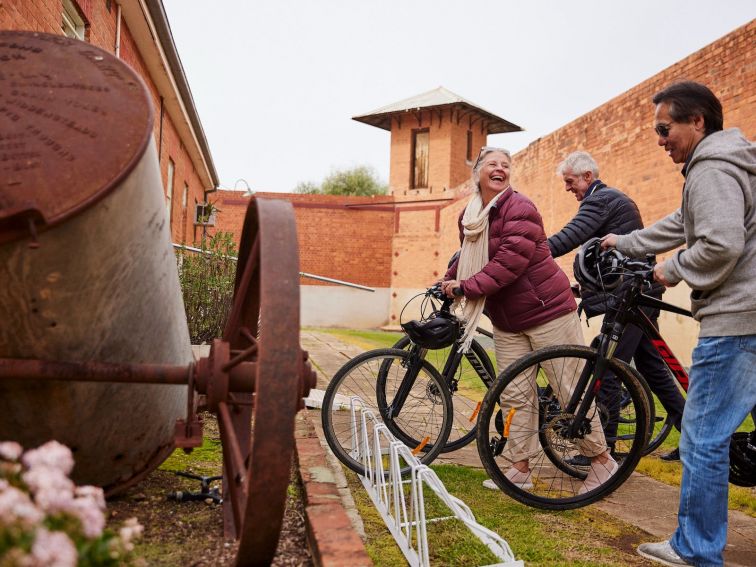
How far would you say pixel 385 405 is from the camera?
3541 mm

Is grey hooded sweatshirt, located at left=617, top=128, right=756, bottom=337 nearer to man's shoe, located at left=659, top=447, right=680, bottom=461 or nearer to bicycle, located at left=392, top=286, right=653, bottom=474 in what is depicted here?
bicycle, located at left=392, top=286, right=653, bottom=474

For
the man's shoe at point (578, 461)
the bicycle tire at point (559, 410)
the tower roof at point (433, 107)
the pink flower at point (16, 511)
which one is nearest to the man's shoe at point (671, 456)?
the bicycle tire at point (559, 410)

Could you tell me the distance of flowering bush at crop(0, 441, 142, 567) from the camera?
0.88 meters

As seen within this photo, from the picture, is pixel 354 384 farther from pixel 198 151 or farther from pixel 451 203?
pixel 451 203

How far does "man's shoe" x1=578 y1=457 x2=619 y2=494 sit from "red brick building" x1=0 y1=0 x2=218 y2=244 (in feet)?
7.56

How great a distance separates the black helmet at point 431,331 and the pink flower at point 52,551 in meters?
2.50

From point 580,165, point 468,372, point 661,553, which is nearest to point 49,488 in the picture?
point 661,553

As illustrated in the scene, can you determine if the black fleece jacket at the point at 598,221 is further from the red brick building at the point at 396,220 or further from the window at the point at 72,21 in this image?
the red brick building at the point at 396,220

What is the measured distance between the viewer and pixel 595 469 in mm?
3074

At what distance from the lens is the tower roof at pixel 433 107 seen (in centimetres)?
2369

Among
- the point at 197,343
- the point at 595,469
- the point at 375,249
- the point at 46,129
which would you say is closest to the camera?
the point at 46,129

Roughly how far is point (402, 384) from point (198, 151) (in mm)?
13740

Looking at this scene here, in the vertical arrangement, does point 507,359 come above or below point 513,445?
above

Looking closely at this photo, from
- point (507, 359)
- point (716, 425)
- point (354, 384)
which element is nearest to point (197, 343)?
point (354, 384)
